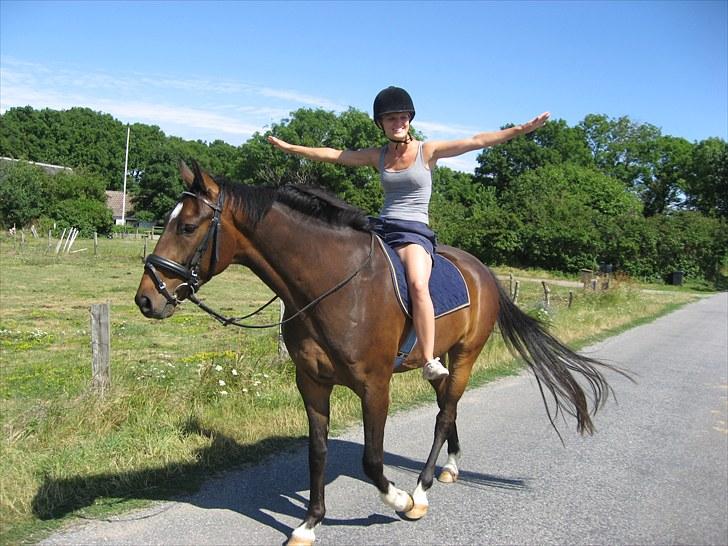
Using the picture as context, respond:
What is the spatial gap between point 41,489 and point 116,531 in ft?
2.54

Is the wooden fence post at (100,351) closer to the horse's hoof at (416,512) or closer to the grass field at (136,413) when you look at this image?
the grass field at (136,413)

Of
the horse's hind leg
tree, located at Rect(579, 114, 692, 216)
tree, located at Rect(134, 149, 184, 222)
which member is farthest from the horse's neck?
tree, located at Rect(579, 114, 692, 216)

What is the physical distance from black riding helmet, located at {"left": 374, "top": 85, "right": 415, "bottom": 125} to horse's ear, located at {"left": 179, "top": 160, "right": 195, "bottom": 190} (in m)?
1.34

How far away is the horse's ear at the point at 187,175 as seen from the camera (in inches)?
142

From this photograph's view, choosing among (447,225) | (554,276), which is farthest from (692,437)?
(447,225)

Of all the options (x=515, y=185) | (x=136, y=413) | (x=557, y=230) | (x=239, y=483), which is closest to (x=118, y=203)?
(x=515, y=185)

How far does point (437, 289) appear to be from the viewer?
4.62 metres

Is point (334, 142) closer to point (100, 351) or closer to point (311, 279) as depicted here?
point (100, 351)

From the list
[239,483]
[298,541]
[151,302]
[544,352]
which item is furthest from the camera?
[544,352]

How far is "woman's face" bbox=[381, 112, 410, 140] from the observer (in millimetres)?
4180

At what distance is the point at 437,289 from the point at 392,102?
1411 mm

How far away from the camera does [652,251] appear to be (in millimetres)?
38438

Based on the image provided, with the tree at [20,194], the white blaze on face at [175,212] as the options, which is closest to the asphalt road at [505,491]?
the white blaze on face at [175,212]

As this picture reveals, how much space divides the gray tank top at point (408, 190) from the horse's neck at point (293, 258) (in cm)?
72
